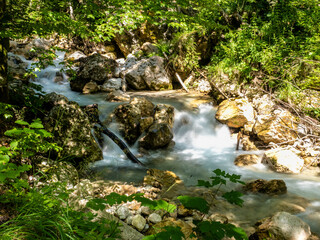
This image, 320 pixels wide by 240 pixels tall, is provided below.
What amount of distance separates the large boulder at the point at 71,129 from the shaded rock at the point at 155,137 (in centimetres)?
160

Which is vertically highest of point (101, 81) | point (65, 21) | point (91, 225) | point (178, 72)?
point (65, 21)

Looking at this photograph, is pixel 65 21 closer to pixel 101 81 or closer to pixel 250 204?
pixel 250 204

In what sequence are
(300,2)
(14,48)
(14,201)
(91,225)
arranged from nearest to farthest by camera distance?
(91,225) → (14,201) → (300,2) → (14,48)

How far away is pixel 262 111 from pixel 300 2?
Answer: 481 cm

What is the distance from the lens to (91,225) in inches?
65.2

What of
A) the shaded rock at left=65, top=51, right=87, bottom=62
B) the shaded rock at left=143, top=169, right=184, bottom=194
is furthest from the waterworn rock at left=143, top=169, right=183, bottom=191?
the shaded rock at left=65, top=51, right=87, bottom=62

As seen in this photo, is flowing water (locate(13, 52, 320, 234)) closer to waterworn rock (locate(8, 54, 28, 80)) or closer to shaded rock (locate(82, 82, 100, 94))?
shaded rock (locate(82, 82, 100, 94))

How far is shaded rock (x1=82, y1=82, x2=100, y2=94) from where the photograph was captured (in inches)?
363

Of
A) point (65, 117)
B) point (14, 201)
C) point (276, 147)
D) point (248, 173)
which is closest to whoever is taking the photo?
point (14, 201)

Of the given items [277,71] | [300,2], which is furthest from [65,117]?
[300,2]

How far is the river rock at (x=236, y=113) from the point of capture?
6.66 meters

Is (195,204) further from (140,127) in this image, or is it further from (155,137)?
(140,127)

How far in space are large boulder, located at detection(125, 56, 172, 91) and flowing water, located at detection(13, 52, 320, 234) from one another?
209cm

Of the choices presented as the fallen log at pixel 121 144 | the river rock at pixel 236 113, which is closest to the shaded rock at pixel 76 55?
the fallen log at pixel 121 144
